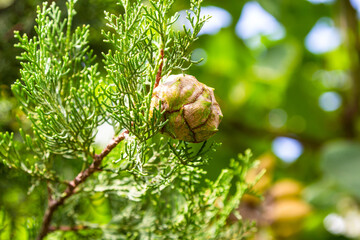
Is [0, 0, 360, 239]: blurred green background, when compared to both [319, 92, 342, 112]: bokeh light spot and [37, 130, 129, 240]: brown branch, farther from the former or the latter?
[37, 130, 129, 240]: brown branch

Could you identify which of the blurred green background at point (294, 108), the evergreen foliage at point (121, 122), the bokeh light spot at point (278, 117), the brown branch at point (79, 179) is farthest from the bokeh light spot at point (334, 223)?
the brown branch at point (79, 179)

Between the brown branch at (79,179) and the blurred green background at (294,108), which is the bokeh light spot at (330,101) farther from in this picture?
the brown branch at (79,179)

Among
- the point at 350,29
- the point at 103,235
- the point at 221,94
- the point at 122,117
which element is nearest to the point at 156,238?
the point at 103,235

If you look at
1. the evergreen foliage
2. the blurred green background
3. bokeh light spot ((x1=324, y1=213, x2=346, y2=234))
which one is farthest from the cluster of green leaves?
bokeh light spot ((x1=324, y1=213, x2=346, y2=234))

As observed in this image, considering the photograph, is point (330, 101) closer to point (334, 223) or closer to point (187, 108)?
point (334, 223)

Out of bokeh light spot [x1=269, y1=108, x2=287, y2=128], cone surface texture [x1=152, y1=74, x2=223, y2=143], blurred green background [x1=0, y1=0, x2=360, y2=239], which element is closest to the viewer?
cone surface texture [x1=152, y1=74, x2=223, y2=143]

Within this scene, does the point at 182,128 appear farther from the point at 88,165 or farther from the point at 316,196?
the point at 316,196
